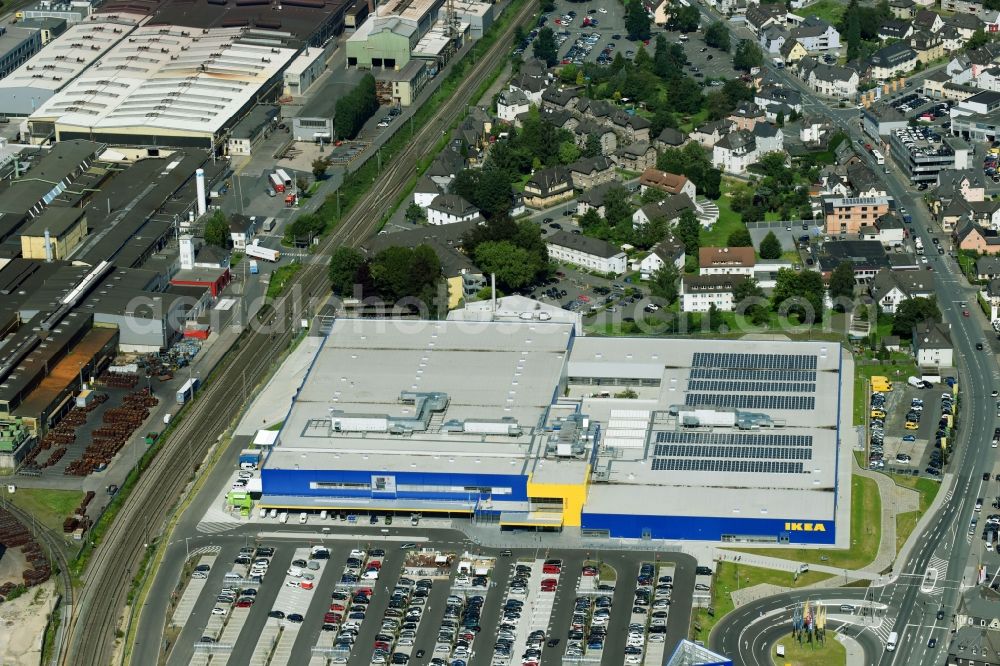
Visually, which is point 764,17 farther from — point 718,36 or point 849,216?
point 849,216

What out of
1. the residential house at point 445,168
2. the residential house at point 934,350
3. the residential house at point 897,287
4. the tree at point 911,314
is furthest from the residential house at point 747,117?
the residential house at point 934,350

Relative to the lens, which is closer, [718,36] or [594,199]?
[594,199]

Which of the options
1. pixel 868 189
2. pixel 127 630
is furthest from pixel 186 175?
pixel 127 630

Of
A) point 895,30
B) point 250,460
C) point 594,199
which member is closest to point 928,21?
point 895,30

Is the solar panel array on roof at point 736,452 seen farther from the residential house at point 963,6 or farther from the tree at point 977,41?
the residential house at point 963,6

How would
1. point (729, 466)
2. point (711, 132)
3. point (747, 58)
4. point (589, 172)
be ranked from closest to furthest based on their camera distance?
point (729, 466) → point (589, 172) → point (711, 132) → point (747, 58)

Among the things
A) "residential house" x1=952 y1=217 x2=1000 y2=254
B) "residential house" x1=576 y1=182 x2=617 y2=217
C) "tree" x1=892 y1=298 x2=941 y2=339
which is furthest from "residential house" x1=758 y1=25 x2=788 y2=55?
"tree" x1=892 y1=298 x2=941 y2=339
